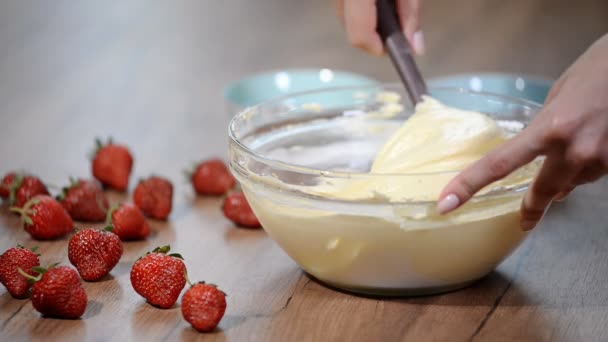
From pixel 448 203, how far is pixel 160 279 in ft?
1.59

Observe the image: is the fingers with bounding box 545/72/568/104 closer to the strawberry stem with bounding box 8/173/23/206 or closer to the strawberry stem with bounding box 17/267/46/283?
the strawberry stem with bounding box 17/267/46/283

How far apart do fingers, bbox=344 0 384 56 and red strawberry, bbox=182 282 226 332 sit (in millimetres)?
671

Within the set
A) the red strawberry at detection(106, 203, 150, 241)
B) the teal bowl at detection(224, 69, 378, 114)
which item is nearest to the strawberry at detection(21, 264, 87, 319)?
the red strawberry at detection(106, 203, 150, 241)

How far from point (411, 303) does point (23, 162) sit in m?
1.11

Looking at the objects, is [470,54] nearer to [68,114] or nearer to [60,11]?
[68,114]

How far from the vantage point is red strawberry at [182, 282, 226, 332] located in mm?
1362

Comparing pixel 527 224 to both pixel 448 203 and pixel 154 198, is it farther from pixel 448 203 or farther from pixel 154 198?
pixel 154 198

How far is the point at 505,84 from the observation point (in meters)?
2.39

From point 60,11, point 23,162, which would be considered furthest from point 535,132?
point 60,11

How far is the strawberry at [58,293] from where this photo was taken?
55.0 inches

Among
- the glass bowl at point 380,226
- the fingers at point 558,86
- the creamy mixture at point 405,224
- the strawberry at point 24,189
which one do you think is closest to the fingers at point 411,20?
the creamy mixture at point 405,224

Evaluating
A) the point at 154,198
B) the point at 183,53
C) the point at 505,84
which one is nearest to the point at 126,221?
the point at 154,198

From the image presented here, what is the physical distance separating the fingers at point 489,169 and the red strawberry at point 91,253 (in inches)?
23.7

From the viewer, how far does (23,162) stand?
215 cm
